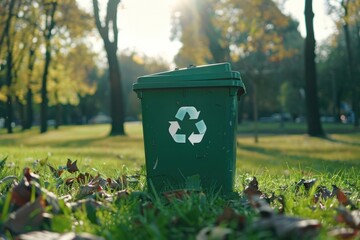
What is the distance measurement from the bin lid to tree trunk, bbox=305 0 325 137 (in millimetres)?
15810

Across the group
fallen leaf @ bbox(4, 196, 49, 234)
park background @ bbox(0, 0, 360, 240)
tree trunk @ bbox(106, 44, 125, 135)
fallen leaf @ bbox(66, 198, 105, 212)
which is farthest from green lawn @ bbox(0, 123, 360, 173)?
tree trunk @ bbox(106, 44, 125, 135)

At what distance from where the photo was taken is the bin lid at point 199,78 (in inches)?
172

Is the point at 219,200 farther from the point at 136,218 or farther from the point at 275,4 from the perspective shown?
the point at 275,4

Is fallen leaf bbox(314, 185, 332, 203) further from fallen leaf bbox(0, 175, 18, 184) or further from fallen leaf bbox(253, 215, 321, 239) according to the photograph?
fallen leaf bbox(0, 175, 18, 184)

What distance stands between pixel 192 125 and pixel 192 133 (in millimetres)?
73

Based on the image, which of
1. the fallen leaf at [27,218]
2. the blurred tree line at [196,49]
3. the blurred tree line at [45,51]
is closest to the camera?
the fallen leaf at [27,218]

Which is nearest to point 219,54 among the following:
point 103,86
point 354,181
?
point 354,181

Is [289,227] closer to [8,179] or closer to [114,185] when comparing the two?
[114,185]

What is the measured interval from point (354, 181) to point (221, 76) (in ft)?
6.19

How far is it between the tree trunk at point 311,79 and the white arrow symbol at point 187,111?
52.1 ft

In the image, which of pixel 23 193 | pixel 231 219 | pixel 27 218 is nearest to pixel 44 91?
pixel 23 193

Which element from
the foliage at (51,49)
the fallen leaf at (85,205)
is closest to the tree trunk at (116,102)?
the foliage at (51,49)

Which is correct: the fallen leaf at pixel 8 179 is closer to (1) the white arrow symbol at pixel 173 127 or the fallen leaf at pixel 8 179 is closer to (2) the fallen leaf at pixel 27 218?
(2) the fallen leaf at pixel 27 218

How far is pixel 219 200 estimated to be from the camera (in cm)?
372
